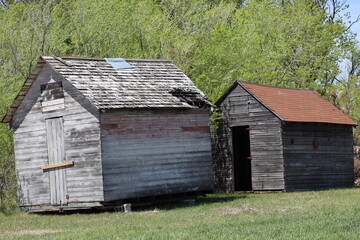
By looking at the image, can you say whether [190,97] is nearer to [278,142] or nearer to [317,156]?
[278,142]

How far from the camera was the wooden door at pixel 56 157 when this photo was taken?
23781 millimetres

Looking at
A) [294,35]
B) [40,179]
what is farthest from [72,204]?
[294,35]

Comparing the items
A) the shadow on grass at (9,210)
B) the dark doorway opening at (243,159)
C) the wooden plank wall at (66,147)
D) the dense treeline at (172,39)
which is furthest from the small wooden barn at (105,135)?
the dark doorway opening at (243,159)

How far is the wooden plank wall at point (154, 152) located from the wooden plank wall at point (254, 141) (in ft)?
12.6

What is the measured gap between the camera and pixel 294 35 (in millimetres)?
42906

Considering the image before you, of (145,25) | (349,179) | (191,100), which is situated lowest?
(349,179)

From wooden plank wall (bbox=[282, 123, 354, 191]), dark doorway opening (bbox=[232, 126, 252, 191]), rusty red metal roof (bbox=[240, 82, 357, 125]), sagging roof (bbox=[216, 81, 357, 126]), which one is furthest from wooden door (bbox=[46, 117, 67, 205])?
dark doorway opening (bbox=[232, 126, 252, 191])

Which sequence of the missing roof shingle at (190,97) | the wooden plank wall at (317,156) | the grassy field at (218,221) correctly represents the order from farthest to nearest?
the wooden plank wall at (317,156)
the missing roof shingle at (190,97)
the grassy field at (218,221)

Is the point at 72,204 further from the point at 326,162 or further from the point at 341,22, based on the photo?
the point at 341,22

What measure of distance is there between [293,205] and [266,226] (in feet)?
18.8

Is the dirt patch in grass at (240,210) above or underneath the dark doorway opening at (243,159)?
underneath

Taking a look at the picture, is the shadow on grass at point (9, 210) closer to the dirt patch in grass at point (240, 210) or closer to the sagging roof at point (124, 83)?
the sagging roof at point (124, 83)

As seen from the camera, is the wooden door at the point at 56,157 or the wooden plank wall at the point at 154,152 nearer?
the wooden plank wall at the point at 154,152

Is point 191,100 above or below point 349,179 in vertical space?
above
